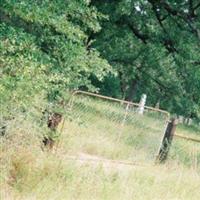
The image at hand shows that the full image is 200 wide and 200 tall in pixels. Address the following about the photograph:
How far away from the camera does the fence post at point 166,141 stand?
1373cm

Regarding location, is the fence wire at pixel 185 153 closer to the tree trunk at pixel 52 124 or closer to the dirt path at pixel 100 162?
the dirt path at pixel 100 162

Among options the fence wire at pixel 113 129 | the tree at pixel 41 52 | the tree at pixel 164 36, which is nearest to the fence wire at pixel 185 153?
the fence wire at pixel 113 129

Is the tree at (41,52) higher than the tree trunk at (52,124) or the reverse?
higher

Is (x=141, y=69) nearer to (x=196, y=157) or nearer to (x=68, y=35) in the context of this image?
(x=196, y=157)

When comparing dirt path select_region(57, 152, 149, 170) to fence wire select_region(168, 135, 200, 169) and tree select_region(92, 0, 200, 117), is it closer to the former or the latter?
fence wire select_region(168, 135, 200, 169)

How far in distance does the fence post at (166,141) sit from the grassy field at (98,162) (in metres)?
0.15

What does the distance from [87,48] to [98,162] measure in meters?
2.41

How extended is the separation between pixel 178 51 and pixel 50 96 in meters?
4.86

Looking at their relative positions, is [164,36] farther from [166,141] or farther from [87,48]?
[87,48]

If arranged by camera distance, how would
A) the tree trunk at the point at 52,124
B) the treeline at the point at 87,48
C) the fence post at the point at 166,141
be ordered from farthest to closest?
the fence post at the point at 166,141, the tree trunk at the point at 52,124, the treeline at the point at 87,48

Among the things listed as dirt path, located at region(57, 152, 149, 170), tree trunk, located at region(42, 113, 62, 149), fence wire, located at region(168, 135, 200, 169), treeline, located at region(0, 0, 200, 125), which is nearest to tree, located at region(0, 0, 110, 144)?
treeline, located at region(0, 0, 200, 125)

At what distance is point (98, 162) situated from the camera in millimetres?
11086

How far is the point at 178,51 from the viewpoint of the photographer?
1318 cm

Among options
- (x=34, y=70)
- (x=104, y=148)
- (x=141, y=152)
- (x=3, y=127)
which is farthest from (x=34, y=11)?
(x=141, y=152)
